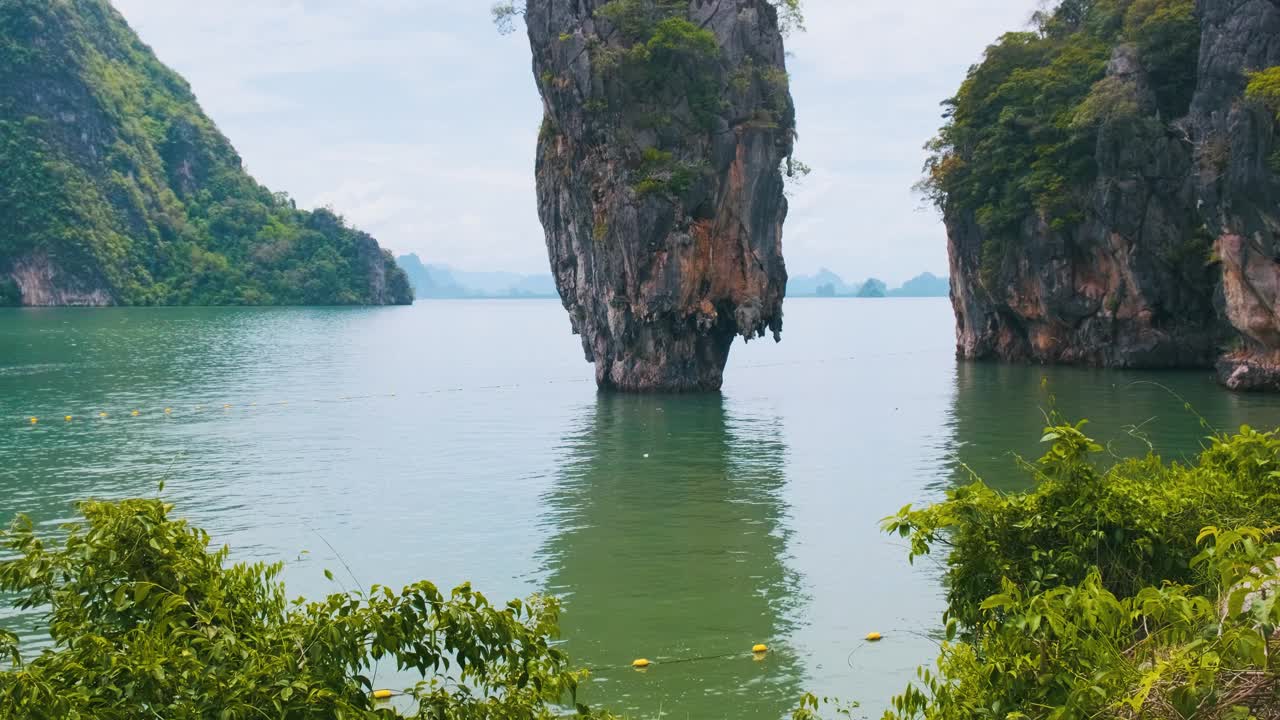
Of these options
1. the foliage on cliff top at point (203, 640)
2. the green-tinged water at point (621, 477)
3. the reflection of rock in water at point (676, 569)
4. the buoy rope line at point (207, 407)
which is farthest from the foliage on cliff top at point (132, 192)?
the foliage on cliff top at point (203, 640)

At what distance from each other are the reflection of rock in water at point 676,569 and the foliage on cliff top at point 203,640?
551cm

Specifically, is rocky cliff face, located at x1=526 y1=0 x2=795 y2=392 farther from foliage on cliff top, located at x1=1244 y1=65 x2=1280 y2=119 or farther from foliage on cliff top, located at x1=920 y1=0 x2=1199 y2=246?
foliage on cliff top, located at x1=1244 y1=65 x2=1280 y2=119

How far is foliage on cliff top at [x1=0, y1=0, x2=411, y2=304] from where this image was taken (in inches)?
5217

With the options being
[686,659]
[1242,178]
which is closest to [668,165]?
[1242,178]

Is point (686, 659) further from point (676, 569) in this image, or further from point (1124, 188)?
point (1124, 188)

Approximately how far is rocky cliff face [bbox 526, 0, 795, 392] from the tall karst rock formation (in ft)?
45.7

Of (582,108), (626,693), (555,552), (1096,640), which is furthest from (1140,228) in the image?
(1096,640)

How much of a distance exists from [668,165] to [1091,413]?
52.7 feet

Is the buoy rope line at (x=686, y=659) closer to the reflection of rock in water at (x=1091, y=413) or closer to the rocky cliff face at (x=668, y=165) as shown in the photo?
the reflection of rock in water at (x=1091, y=413)

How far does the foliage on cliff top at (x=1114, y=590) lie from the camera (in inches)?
204

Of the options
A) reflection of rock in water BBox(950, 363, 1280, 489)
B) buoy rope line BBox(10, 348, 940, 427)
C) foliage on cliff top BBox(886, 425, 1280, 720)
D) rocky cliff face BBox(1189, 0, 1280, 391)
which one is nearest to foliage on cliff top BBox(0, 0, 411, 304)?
buoy rope line BBox(10, 348, 940, 427)

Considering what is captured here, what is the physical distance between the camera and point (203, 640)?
590cm

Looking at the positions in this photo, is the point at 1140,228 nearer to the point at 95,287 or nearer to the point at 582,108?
the point at 582,108

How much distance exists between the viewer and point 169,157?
533ft
